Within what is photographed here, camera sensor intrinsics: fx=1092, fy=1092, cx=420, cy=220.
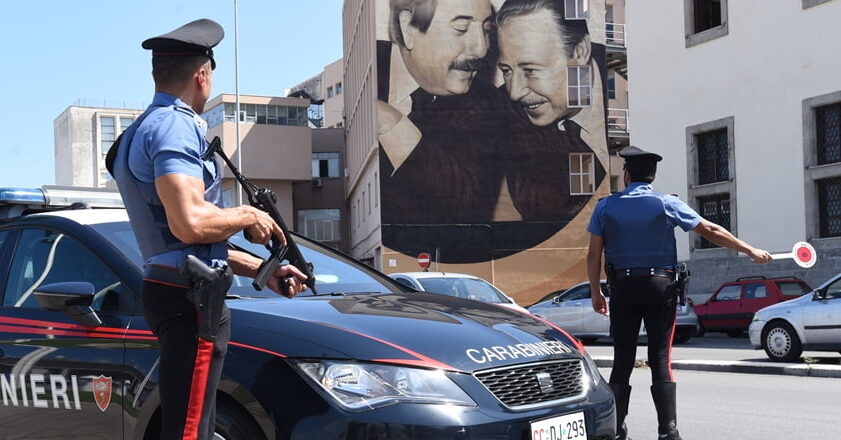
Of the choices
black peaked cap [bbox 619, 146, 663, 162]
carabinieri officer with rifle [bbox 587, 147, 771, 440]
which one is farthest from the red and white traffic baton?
black peaked cap [bbox 619, 146, 663, 162]

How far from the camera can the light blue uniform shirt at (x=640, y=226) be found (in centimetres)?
629

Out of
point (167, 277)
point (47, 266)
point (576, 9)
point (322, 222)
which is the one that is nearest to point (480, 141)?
point (576, 9)

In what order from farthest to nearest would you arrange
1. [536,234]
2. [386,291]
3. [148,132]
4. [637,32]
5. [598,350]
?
[536,234], [637,32], [598,350], [386,291], [148,132]

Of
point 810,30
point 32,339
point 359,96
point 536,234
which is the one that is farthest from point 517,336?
point 359,96

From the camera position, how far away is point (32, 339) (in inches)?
191

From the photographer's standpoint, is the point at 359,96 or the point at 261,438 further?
the point at 359,96

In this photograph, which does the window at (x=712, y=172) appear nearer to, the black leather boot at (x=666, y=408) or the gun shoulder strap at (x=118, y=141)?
the black leather boot at (x=666, y=408)

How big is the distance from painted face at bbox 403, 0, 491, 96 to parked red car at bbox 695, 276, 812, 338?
71.8ft

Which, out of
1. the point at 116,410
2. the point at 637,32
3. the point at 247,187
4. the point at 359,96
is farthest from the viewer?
the point at 359,96

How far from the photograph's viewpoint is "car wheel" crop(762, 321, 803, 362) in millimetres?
16266

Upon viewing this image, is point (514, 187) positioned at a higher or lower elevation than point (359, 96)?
lower

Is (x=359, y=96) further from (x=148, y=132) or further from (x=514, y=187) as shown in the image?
(x=148, y=132)

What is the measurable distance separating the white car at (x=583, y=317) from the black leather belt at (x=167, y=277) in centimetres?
2036

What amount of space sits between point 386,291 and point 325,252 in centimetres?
63
